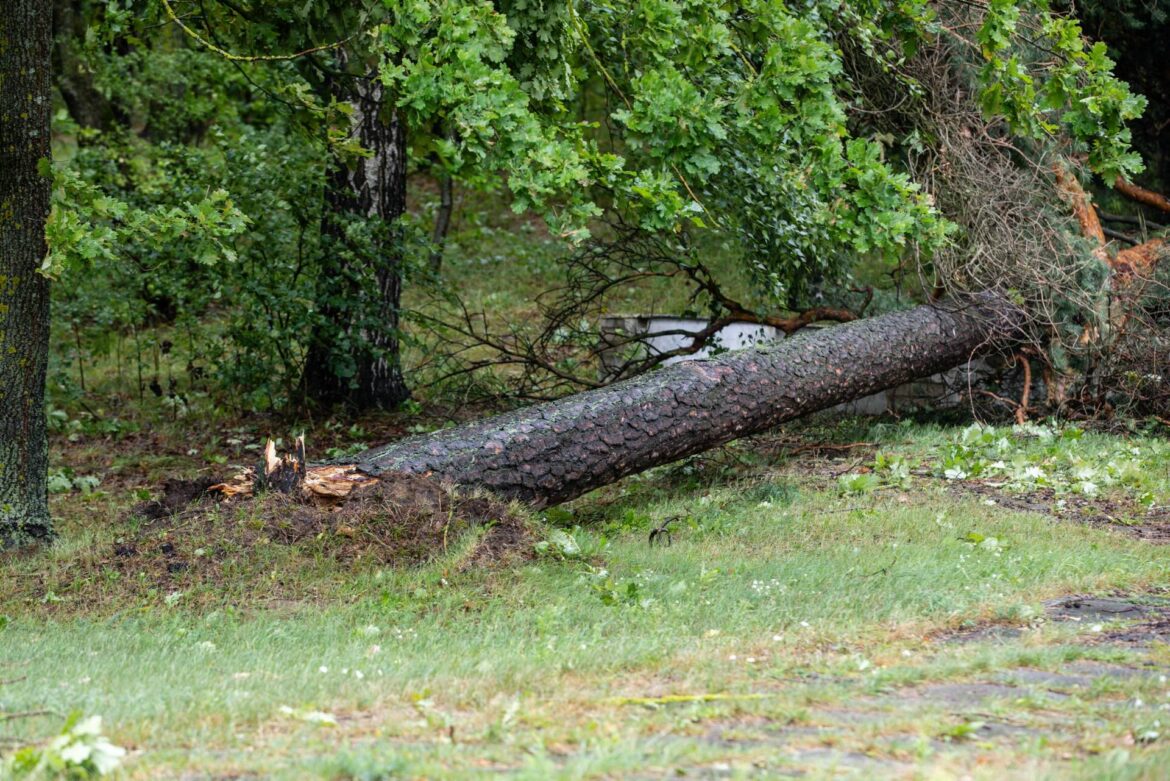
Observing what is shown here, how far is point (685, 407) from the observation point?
7492 mm

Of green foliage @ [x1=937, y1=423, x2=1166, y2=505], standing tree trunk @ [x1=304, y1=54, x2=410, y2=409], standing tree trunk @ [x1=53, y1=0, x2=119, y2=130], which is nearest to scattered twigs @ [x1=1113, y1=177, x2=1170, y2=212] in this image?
green foliage @ [x1=937, y1=423, x2=1166, y2=505]

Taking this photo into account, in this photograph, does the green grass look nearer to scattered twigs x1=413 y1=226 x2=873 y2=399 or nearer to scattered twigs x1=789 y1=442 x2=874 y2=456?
scattered twigs x1=789 y1=442 x2=874 y2=456

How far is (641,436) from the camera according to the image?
7203mm

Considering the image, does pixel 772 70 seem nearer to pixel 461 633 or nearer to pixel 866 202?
pixel 866 202

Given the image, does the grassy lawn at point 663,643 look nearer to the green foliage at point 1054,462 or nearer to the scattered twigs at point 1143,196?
the green foliage at point 1054,462

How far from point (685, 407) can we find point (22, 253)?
408 cm

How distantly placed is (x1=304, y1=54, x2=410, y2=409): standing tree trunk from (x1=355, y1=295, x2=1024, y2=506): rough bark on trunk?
352cm

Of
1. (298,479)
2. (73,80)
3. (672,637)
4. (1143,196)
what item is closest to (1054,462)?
(672,637)

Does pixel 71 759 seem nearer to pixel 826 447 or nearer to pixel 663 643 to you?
pixel 663 643

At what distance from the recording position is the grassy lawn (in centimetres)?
318

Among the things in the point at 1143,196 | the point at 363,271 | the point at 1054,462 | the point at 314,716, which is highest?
the point at 1143,196

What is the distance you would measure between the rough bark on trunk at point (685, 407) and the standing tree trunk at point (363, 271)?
3520mm

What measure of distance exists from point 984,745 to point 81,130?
48.7 ft

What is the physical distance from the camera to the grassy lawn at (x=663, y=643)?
3.18 m
